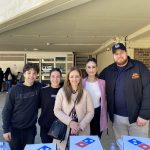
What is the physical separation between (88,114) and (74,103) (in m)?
0.21

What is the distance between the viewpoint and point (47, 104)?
342cm

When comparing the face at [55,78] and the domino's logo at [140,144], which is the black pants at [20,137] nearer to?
the face at [55,78]

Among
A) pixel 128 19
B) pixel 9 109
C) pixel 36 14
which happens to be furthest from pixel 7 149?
pixel 128 19

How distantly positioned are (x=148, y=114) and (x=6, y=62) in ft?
59.8

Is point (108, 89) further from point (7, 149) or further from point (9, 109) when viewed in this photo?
point (7, 149)

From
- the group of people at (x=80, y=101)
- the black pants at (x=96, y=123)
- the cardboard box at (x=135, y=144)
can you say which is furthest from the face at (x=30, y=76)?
the cardboard box at (x=135, y=144)

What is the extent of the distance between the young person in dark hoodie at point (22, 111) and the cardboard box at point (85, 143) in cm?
132

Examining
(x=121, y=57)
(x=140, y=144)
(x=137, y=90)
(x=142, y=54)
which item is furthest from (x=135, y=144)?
(x=142, y=54)

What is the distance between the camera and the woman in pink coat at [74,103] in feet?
10.5

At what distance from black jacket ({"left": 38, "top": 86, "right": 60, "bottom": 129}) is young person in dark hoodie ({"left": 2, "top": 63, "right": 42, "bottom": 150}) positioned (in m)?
0.08

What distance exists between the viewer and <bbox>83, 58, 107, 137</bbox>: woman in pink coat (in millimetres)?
3568

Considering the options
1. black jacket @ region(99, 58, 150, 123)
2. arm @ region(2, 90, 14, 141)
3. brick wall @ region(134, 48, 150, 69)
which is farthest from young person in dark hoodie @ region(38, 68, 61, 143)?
brick wall @ region(134, 48, 150, 69)

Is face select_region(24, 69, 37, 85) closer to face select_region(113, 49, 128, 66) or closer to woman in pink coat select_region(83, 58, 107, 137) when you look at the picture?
woman in pink coat select_region(83, 58, 107, 137)

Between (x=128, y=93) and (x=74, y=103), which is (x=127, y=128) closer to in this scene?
(x=128, y=93)
